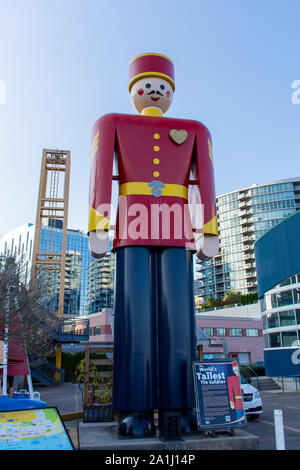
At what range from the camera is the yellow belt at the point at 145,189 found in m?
6.43

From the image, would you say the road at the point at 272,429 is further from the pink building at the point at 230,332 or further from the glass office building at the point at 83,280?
the glass office building at the point at 83,280

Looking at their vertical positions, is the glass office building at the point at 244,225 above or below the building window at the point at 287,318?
above

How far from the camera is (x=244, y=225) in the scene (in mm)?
75312

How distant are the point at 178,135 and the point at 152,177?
3.01ft

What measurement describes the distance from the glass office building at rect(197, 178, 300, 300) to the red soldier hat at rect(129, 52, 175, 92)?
6609 centimetres

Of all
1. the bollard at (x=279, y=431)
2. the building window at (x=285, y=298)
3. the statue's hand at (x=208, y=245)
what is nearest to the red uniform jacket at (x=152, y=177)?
the statue's hand at (x=208, y=245)

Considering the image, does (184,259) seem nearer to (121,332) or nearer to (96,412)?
(121,332)

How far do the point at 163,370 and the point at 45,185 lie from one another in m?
29.8

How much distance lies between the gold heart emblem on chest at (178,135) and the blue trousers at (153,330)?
190 centimetres

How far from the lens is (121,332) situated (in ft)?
19.3

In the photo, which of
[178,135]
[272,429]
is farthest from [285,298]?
[178,135]

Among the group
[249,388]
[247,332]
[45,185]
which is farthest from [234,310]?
[249,388]

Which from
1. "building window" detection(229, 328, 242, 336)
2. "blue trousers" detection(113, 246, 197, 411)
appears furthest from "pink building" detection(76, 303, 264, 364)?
"blue trousers" detection(113, 246, 197, 411)
